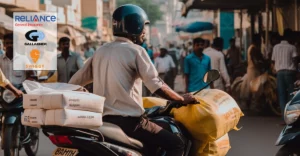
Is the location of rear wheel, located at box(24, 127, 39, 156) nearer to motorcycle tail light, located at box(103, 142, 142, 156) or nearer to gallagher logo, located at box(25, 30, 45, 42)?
motorcycle tail light, located at box(103, 142, 142, 156)

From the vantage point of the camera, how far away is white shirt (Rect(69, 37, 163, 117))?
5.00 metres

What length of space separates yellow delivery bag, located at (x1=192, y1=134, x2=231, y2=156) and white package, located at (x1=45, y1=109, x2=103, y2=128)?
117 cm

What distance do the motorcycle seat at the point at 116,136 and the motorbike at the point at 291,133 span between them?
5.02 ft

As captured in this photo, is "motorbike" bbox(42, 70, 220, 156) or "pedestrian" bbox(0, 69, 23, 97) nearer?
"motorbike" bbox(42, 70, 220, 156)

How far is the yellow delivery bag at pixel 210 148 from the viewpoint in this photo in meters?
5.56

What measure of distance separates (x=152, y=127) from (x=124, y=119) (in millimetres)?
242

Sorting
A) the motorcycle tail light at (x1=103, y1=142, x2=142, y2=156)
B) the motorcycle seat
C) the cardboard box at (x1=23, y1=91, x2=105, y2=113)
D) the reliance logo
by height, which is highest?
the reliance logo

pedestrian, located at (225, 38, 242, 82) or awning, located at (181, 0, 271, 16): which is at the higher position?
awning, located at (181, 0, 271, 16)

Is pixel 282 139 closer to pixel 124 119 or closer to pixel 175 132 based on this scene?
pixel 175 132

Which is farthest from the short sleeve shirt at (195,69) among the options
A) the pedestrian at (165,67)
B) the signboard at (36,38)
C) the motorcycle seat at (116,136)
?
the pedestrian at (165,67)

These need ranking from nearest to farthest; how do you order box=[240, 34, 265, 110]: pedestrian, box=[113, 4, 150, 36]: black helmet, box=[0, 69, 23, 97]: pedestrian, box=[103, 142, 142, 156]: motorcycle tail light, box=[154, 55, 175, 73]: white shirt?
box=[103, 142, 142, 156]: motorcycle tail light → box=[113, 4, 150, 36]: black helmet → box=[0, 69, 23, 97]: pedestrian → box=[240, 34, 265, 110]: pedestrian → box=[154, 55, 175, 73]: white shirt

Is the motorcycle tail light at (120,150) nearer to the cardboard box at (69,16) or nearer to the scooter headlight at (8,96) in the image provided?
the scooter headlight at (8,96)

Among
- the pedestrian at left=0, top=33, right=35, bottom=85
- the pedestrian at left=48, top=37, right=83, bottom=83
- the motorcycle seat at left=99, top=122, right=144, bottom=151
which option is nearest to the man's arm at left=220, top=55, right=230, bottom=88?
the pedestrian at left=48, top=37, right=83, bottom=83

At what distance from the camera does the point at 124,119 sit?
5.00 m
